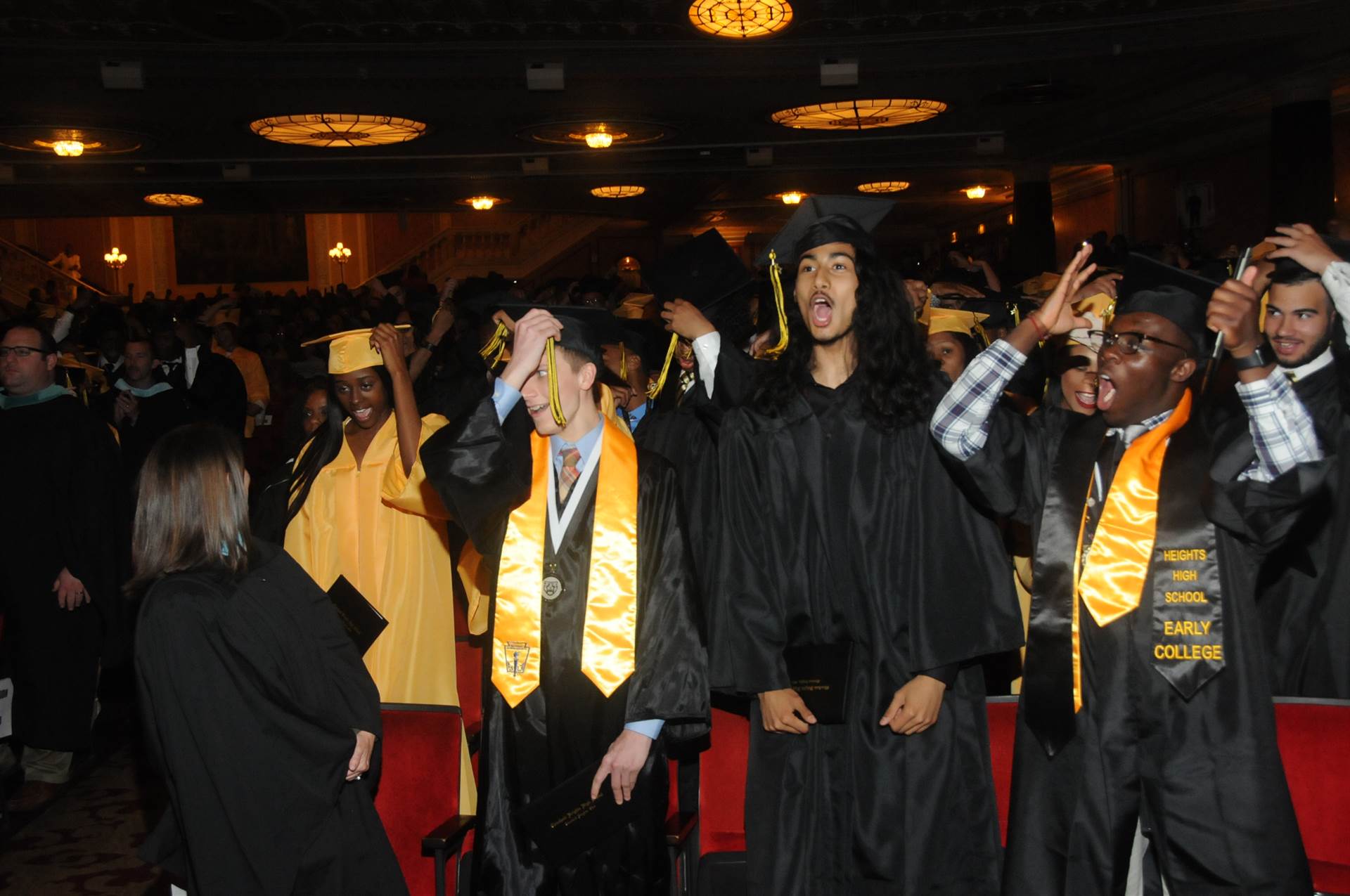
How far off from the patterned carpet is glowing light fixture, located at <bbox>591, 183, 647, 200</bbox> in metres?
15.4

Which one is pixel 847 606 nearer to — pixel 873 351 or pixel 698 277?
pixel 873 351

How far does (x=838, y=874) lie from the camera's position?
9.22 ft

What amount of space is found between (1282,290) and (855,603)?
185 cm

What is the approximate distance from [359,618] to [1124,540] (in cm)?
224

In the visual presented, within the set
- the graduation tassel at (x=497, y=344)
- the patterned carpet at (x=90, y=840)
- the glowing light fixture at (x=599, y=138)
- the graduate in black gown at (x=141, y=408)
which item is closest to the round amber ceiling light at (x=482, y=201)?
the glowing light fixture at (x=599, y=138)

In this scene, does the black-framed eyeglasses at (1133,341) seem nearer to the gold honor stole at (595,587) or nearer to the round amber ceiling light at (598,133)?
the gold honor stole at (595,587)

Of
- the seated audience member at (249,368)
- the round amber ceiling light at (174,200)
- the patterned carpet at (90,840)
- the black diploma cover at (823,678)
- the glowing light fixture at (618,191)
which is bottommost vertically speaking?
the patterned carpet at (90,840)

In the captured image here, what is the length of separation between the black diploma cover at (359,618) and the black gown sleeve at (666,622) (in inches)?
40.5

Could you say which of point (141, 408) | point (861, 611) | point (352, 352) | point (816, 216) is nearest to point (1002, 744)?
point (861, 611)

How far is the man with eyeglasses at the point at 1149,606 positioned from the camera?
2449mm

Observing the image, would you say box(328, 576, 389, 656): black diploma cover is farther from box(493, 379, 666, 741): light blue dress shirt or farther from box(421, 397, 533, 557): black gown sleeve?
box(493, 379, 666, 741): light blue dress shirt

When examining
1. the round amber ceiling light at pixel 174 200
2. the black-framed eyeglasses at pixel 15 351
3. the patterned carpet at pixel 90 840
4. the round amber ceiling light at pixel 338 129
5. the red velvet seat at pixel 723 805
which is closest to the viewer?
the red velvet seat at pixel 723 805

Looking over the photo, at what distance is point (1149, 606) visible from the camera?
2.58 m

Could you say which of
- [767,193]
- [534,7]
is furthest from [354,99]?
[767,193]
